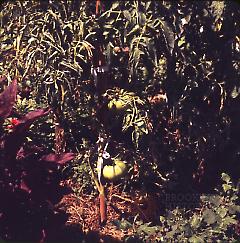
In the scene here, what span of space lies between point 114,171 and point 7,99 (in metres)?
0.93

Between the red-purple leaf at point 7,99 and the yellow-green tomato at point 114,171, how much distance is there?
848 mm

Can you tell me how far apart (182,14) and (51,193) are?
1.47 metres

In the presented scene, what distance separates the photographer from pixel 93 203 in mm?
4086

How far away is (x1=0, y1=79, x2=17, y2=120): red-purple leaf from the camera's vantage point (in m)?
3.18

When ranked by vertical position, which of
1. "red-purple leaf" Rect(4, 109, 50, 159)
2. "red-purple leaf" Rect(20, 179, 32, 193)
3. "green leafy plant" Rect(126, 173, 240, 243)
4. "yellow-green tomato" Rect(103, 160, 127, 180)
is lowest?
"green leafy plant" Rect(126, 173, 240, 243)

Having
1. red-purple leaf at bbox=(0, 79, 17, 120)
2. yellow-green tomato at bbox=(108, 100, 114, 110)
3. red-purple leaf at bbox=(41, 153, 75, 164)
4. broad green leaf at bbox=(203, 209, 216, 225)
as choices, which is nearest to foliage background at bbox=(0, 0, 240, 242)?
yellow-green tomato at bbox=(108, 100, 114, 110)

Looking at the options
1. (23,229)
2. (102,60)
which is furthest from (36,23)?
(23,229)

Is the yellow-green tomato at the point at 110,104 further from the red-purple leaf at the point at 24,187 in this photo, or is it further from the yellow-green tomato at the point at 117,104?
the red-purple leaf at the point at 24,187

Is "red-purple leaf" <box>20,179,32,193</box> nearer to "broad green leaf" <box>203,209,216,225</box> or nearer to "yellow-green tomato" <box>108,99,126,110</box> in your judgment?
"yellow-green tomato" <box>108,99,126,110</box>

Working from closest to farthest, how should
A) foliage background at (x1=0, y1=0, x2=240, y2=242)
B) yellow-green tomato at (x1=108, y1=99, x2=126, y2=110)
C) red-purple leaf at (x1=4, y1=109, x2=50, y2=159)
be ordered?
foliage background at (x1=0, y1=0, x2=240, y2=242) < red-purple leaf at (x1=4, y1=109, x2=50, y2=159) < yellow-green tomato at (x1=108, y1=99, x2=126, y2=110)

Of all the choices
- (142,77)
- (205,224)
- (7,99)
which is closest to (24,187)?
(7,99)

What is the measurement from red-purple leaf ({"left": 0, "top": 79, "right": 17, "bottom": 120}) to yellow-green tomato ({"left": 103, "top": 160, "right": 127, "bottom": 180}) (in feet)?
2.78

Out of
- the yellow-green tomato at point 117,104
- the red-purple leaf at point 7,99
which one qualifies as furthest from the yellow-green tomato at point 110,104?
the red-purple leaf at point 7,99

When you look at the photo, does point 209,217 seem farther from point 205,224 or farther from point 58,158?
point 58,158
